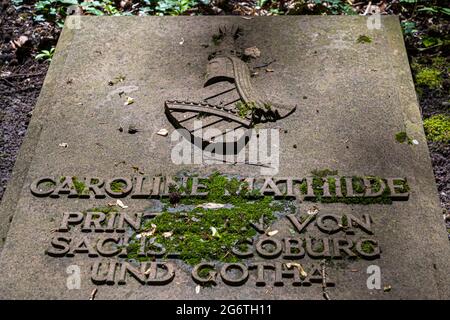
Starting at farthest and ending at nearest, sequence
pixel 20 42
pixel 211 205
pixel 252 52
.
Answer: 1. pixel 20 42
2. pixel 252 52
3. pixel 211 205

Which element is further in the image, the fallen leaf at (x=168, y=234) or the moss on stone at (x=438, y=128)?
the moss on stone at (x=438, y=128)

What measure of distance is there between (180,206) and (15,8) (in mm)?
2967

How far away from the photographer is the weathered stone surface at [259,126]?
2.38 m

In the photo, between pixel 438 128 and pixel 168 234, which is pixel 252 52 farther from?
pixel 168 234

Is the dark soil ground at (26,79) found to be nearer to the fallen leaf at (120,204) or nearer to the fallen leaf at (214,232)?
the fallen leaf at (120,204)

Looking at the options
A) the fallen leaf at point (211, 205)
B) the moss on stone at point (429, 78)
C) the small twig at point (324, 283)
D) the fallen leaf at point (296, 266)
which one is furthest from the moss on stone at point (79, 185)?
the moss on stone at point (429, 78)

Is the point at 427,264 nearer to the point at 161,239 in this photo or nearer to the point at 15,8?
the point at 161,239

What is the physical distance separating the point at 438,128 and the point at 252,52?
1.14 m

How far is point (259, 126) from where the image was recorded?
2.96m

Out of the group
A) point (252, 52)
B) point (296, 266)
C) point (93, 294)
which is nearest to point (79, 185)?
point (93, 294)

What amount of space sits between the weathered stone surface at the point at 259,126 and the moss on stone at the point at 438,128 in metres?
0.41

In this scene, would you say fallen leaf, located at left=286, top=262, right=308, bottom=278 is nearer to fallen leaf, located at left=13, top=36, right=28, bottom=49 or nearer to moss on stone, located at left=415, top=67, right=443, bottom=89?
moss on stone, located at left=415, top=67, right=443, bottom=89

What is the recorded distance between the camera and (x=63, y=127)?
120 inches
